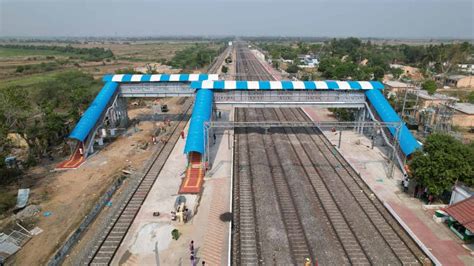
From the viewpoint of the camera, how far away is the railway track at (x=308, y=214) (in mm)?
19891

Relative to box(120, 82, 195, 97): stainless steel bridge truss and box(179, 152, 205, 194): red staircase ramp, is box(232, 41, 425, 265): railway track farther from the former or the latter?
box(120, 82, 195, 97): stainless steel bridge truss

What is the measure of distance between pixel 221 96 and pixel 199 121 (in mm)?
8428

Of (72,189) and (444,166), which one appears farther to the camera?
(72,189)

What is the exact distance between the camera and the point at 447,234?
21734 mm

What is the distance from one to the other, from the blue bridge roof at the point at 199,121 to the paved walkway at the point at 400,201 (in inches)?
641

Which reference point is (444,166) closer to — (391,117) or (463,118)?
(391,117)

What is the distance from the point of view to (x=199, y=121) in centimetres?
3334

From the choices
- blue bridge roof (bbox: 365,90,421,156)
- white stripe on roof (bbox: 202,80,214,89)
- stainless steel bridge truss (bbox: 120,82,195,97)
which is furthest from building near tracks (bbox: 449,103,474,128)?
stainless steel bridge truss (bbox: 120,82,195,97)

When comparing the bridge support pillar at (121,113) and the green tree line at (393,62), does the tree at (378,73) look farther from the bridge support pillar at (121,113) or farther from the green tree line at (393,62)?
the bridge support pillar at (121,113)

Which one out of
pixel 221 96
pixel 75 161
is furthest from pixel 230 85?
pixel 75 161

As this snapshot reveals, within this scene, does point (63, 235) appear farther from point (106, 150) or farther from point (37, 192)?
point (106, 150)

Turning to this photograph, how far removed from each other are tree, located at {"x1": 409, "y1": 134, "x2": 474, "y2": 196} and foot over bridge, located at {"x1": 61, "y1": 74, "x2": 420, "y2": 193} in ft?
29.9

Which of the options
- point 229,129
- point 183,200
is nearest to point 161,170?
point 183,200

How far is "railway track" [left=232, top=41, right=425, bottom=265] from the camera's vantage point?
19.9 metres
